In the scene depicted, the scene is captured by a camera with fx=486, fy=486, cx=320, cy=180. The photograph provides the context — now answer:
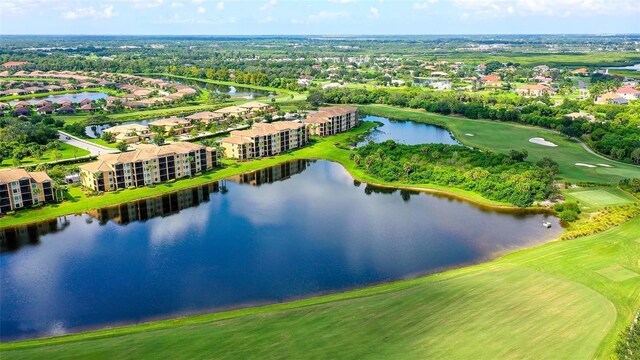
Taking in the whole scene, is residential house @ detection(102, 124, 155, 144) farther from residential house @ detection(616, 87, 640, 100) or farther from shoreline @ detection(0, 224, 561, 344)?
residential house @ detection(616, 87, 640, 100)

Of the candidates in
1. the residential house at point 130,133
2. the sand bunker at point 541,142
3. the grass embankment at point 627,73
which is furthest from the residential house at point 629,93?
the residential house at point 130,133

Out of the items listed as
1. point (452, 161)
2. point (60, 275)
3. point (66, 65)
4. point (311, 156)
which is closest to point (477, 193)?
point (452, 161)

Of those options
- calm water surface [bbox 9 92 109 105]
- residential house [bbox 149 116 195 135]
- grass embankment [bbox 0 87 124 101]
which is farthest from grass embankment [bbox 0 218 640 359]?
grass embankment [bbox 0 87 124 101]

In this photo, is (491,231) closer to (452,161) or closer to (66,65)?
(452,161)

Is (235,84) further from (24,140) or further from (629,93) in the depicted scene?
(629,93)

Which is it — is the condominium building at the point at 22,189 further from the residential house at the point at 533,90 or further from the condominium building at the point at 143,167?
the residential house at the point at 533,90
